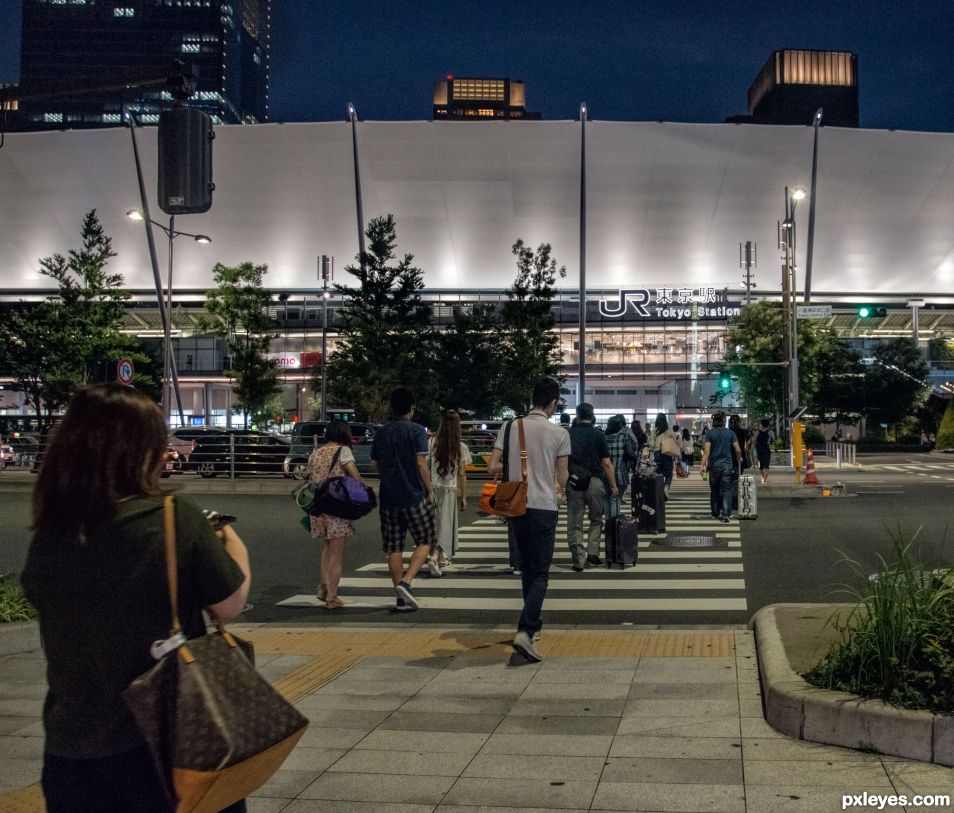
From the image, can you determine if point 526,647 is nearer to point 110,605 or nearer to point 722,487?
point 110,605

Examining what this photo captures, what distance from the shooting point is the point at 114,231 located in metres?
65.4

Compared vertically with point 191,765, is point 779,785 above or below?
below

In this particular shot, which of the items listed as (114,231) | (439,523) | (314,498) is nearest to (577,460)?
(439,523)

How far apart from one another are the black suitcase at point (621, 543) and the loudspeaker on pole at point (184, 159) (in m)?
6.28

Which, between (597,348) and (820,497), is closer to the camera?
(820,497)

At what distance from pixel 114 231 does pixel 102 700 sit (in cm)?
6776

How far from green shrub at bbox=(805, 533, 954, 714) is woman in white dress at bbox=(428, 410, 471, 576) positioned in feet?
20.6

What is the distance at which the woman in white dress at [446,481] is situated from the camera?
11.2 metres

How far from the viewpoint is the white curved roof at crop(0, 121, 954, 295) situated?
62.1 metres

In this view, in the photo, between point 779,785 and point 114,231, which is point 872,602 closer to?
point 779,785

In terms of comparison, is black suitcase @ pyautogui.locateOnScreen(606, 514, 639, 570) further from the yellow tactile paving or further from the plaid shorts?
the yellow tactile paving

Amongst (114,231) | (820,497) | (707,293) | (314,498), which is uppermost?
(114,231)

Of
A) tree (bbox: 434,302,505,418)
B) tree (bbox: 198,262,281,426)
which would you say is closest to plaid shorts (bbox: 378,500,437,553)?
tree (bbox: 434,302,505,418)

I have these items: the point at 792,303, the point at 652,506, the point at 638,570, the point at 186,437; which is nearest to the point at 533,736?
the point at 638,570
